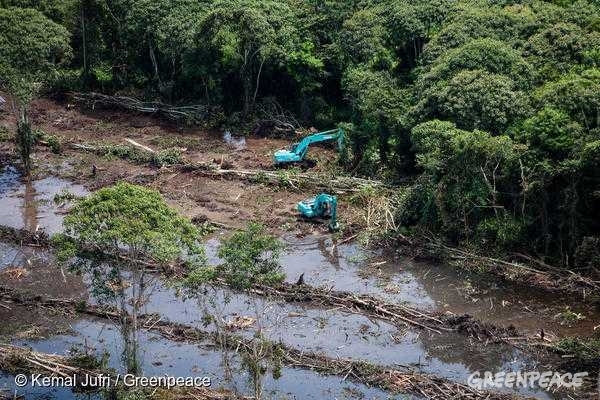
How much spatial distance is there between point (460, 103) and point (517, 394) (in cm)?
941

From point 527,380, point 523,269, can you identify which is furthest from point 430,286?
point 527,380

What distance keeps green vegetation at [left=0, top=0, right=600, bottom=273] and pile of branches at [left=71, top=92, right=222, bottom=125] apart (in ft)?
1.91

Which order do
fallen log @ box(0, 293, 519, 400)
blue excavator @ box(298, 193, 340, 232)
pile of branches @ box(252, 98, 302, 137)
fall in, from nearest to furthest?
fallen log @ box(0, 293, 519, 400) < blue excavator @ box(298, 193, 340, 232) < pile of branches @ box(252, 98, 302, 137)

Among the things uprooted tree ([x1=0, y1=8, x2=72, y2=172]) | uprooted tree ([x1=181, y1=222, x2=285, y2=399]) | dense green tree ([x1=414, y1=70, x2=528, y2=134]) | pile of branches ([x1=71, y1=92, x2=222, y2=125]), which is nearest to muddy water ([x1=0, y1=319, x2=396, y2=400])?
uprooted tree ([x1=181, y1=222, x2=285, y2=399])

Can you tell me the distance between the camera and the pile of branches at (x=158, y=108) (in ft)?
108

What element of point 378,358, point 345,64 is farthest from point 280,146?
point 378,358

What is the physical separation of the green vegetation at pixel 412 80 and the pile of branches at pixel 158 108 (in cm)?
58

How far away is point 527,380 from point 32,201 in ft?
52.0

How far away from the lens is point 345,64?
3178 centimetres

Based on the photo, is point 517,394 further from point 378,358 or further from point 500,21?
point 500,21

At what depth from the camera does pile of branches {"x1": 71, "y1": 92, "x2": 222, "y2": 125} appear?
108 feet

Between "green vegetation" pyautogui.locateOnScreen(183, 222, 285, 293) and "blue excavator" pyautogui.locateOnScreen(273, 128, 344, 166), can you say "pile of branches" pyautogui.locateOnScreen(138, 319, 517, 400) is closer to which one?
"green vegetation" pyautogui.locateOnScreen(183, 222, 285, 293)

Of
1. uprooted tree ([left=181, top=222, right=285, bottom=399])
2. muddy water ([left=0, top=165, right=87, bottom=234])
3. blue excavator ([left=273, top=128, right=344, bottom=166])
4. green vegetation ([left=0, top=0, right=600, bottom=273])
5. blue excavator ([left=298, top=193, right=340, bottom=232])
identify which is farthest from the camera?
blue excavator ([left=273, top=128, right=344, bottom=166])

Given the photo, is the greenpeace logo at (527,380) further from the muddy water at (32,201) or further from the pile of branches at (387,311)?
the muddy water at (32,201)
